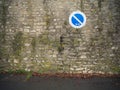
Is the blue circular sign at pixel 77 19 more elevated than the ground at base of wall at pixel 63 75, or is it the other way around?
the blue circular sign at pixel 77 19

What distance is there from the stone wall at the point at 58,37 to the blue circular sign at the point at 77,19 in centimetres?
17

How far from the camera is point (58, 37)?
1173 cm

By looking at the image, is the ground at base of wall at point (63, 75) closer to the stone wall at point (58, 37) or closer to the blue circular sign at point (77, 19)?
the stone wall at point (58, 37)

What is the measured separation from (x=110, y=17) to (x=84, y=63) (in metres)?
2.10

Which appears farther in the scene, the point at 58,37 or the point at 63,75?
the point at 58,37

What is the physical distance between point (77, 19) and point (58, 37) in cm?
105

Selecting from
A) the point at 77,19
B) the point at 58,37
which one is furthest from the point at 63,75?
the point at 77,19

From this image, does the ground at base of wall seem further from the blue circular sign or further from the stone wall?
the blue circular sign

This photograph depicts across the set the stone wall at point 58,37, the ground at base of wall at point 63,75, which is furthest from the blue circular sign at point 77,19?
the ground at base of wall at point 63,75

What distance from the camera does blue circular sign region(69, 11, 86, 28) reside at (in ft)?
37.8

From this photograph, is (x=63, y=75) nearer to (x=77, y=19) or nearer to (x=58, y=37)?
(x=58, y=37)

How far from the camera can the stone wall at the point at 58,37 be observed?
11.6m

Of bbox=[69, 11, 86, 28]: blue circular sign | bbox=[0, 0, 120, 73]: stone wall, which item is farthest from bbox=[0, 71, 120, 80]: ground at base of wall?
bbox=[69, 11, 86, 28]: blue circular sign

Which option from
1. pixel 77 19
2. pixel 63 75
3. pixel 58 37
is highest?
pixel 77 19
